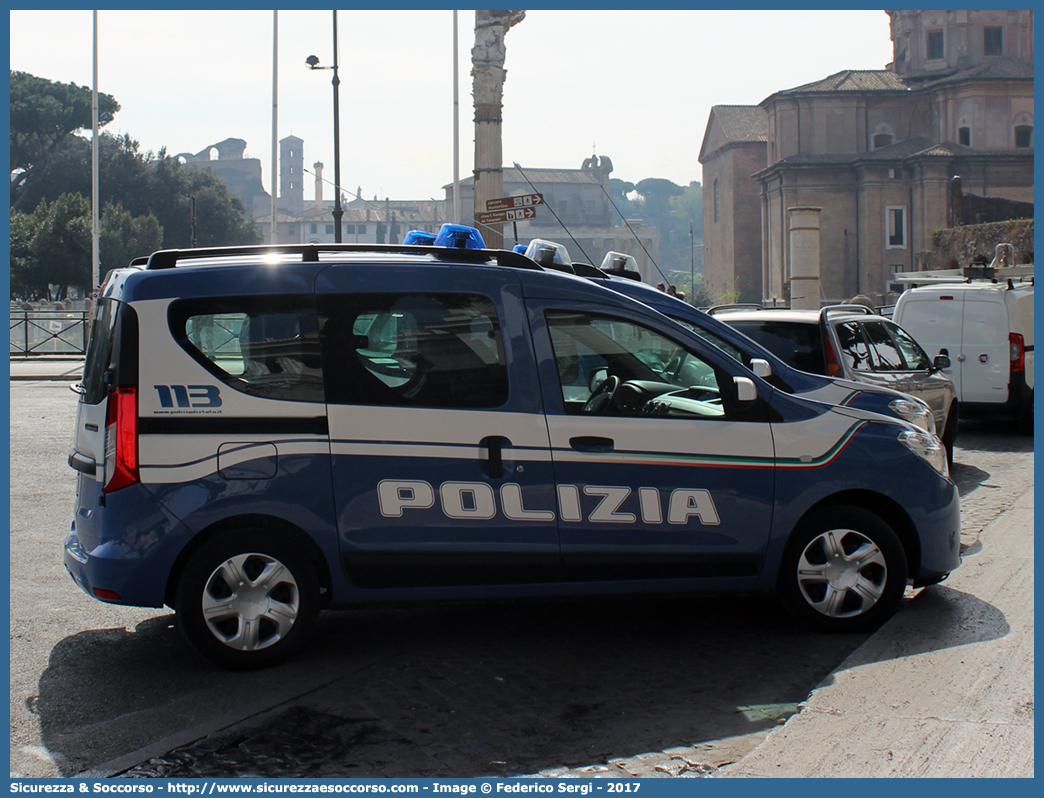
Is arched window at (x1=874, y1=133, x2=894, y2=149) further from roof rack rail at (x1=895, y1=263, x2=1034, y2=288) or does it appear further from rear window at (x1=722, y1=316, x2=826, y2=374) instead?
rear window at (x1=722, y1=316, x2=826, y2=374)

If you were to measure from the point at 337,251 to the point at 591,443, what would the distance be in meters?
1.55

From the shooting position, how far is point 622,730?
12.6 ft

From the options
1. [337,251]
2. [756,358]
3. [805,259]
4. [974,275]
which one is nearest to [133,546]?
[337,251]

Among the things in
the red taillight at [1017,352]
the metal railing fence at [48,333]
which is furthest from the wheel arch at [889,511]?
the metal railing fence at [48,333]

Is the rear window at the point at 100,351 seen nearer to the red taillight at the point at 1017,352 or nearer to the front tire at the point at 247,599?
the front tire at the point at 247,599

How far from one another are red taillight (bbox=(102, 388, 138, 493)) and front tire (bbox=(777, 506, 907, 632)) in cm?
296

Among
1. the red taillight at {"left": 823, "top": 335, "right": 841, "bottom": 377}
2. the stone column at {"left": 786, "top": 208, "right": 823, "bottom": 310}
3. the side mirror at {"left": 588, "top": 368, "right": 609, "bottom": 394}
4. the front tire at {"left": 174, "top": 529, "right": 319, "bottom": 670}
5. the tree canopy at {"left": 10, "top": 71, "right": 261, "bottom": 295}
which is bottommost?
the front tire at {"left": 174, "top": 529, "right": 319, "bottom": 670}

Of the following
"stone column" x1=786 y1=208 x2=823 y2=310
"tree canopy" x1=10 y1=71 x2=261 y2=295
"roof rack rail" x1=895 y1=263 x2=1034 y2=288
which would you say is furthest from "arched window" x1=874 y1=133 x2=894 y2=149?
"roof rack rail" x1=895 y1=263 x2=1034 y2=288

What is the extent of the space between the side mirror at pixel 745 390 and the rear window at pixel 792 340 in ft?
13.1

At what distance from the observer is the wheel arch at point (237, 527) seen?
4449 millimetres

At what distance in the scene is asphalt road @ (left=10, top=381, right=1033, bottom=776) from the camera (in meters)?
3.64

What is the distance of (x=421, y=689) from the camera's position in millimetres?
4281

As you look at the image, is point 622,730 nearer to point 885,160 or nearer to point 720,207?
point 885,160

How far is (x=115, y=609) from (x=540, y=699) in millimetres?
2594
